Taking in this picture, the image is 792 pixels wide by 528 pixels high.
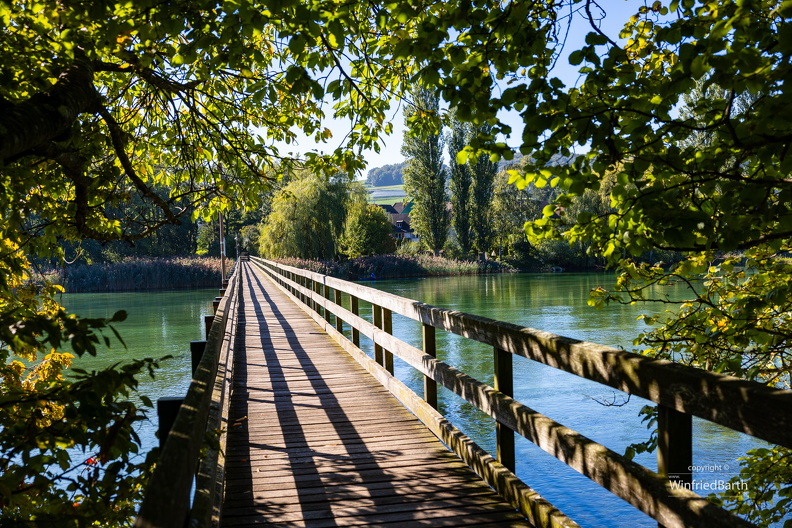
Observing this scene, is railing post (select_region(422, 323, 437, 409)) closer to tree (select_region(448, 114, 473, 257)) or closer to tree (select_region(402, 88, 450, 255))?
tree (select_region(402, 88, 450, 255))

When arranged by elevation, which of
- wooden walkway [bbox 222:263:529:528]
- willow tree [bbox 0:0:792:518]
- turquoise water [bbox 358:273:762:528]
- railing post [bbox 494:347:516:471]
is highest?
willow tree [bbox 0:0:792:518]

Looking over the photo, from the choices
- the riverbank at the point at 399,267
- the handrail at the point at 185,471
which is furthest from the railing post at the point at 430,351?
the riverbank at the point at 399,267

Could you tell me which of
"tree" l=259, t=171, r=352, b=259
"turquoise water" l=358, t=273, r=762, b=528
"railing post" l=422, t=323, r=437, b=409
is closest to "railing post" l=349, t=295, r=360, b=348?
"turquoise water" l=358, t=273, r=762, b=528

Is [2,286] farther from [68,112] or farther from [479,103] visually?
[479,103]

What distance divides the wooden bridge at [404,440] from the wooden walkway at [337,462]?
0.04 feet

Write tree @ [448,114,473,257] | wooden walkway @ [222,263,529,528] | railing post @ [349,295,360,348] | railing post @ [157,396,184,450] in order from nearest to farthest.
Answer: railing post @ [157,396,184,450] < wooden walkway @ [222,263,529,528] < railing post @ [349,295,360,348] < tree @ [448,114,473,257]

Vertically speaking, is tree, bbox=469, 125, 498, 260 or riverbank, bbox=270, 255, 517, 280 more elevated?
tree, bbox=469, 125, 498, 260

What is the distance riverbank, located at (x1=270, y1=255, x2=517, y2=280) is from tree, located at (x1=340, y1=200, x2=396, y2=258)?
3.54 m

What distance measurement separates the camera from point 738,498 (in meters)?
5.17

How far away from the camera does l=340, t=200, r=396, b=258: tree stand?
57469 mm

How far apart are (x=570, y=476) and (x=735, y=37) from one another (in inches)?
267

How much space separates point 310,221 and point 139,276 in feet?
45.8

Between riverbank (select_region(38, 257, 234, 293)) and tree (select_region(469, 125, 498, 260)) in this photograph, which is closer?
riverbank (select_region(38, 257, 234, 293))

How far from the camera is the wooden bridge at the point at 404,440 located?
1921 millimetres
